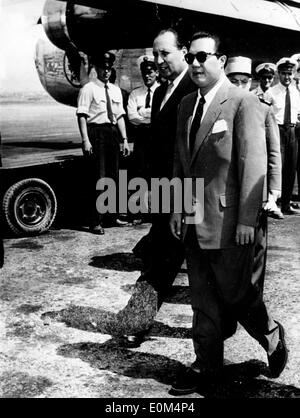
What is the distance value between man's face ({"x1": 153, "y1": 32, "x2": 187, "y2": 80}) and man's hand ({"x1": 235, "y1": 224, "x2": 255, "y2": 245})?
51.6 inches

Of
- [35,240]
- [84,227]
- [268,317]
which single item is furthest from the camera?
[84,227]

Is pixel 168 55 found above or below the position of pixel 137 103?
above

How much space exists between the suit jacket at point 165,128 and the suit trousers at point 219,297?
80 centimetres

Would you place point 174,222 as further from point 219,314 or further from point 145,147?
point 145,147

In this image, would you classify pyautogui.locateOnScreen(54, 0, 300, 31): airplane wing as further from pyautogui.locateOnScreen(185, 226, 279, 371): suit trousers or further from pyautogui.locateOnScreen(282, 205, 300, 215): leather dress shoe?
pyautogui.locateOnScreen(185, 226, 279, 371): suit trousers

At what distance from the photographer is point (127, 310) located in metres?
3.71

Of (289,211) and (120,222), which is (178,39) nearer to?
(120,222)

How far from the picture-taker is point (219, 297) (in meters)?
2.97

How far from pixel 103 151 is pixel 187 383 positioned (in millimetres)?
4214

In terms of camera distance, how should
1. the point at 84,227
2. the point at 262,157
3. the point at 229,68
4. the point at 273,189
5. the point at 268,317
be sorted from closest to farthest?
the point at 262,157
the point at 268,317
the point at 273,189
the point at 229,68
the point at 84,227

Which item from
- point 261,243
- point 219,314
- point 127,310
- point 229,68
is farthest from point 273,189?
point 229,68

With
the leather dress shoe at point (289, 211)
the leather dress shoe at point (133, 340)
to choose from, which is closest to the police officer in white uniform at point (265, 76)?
the leather dress shoe at point (289, 211)

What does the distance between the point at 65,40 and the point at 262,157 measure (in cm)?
504

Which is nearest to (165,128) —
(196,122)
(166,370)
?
(196,122)
